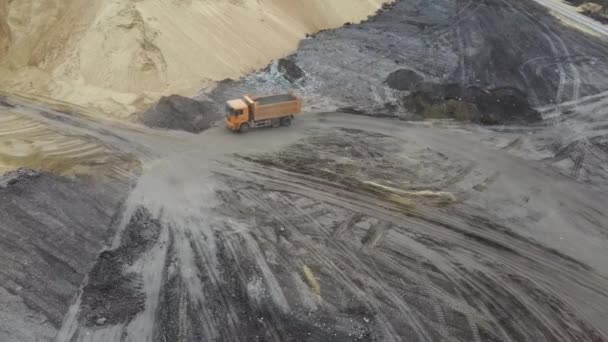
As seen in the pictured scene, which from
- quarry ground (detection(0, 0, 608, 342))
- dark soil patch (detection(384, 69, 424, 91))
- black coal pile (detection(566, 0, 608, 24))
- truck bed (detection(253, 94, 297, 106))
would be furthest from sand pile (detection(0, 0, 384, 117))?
black coal pile (detection(566, 0, 608, 24))

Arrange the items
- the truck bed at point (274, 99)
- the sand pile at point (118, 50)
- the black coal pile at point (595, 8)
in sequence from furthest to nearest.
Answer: the black coal pile at point (595, 8)
the sand pile at point (118, 50)
the truck bed at point (274, 99)

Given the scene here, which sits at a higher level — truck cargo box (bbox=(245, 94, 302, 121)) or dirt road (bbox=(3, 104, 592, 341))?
truck cargo box (bbox=(245, 94, 302, 121))

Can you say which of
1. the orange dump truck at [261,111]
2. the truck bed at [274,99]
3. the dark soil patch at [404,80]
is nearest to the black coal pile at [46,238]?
the orange dump truck at [261,111]

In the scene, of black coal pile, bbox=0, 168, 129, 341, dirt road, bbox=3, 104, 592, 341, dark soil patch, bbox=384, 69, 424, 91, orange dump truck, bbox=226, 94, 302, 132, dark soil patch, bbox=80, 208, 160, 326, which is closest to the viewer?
black coal pile, bbox=0, 168, 129, 341

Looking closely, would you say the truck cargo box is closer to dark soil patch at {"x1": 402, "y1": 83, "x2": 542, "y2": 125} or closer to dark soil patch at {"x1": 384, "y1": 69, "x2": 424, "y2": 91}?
dark soil patch at {"x1": 402, "y1": 83, "x2": 542, "y2": 125}

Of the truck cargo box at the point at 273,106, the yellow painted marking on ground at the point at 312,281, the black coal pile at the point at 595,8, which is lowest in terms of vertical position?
the yellow painted marking on ground at the point at 312,281

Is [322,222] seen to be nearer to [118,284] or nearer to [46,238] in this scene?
[118,284]

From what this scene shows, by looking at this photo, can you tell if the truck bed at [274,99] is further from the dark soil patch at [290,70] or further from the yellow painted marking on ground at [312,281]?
the yellow painted marking on ground at [312,281]
